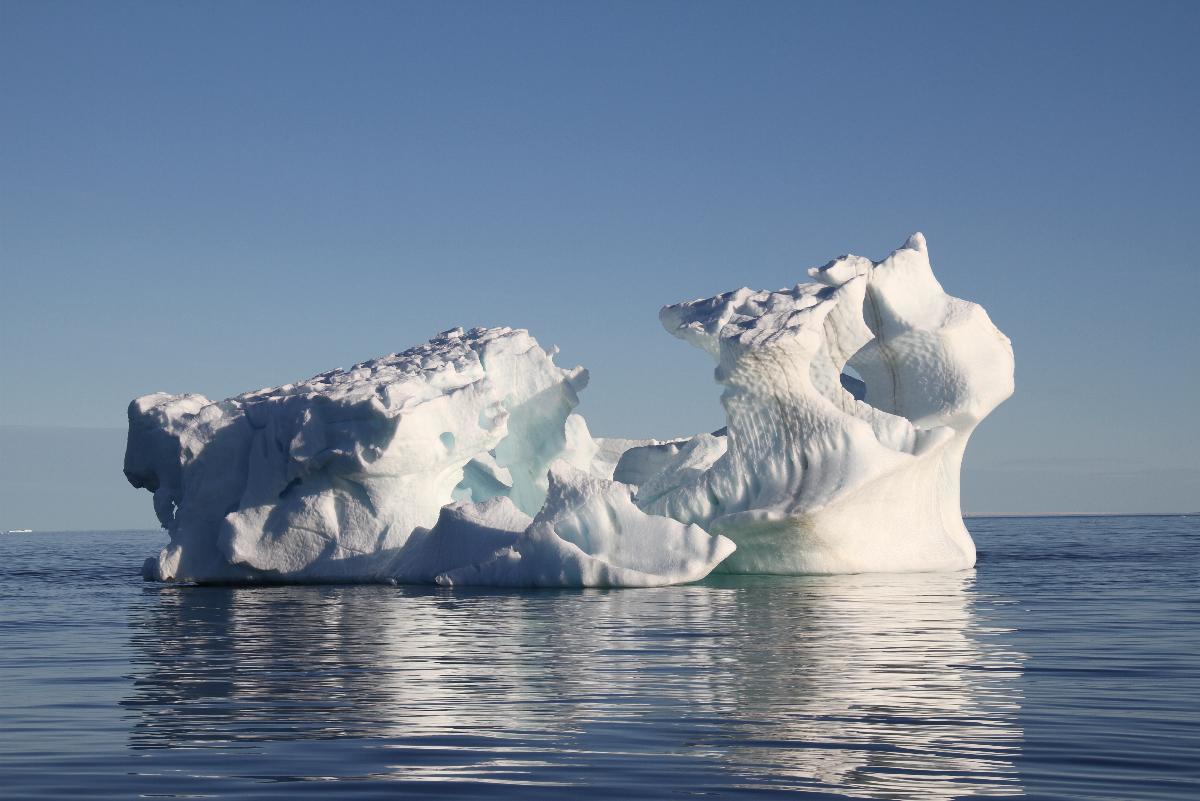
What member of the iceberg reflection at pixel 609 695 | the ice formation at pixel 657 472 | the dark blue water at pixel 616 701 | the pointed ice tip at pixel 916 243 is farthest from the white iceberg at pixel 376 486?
the pointed ice tip at pixel 916 243

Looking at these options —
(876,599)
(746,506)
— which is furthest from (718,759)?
(746,506)

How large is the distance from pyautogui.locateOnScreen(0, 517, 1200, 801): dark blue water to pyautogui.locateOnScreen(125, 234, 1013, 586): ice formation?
338cm

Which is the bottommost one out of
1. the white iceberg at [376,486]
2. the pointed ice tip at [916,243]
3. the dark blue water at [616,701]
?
the dark blue water at [616,701]

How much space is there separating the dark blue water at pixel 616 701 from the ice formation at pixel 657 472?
3.38m

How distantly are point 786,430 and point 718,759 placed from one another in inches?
516

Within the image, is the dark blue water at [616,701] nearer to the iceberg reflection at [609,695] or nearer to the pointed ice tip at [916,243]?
the iceberg reflection at [609,695]

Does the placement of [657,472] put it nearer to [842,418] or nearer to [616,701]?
[842,418]

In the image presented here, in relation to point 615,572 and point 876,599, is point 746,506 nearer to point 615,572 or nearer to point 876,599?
point 615,572

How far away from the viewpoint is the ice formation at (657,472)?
17359 mm

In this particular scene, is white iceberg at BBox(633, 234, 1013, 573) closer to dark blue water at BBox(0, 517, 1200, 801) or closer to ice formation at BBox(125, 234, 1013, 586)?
ice formation at BBox(125, 234, 1013, 586)

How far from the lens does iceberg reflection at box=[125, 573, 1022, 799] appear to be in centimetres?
530

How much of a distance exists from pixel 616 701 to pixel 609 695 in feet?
0.74

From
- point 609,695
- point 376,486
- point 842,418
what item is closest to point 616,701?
point 609,695

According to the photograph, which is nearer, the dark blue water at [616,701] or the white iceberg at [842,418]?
the dark blue water at [616,701]
